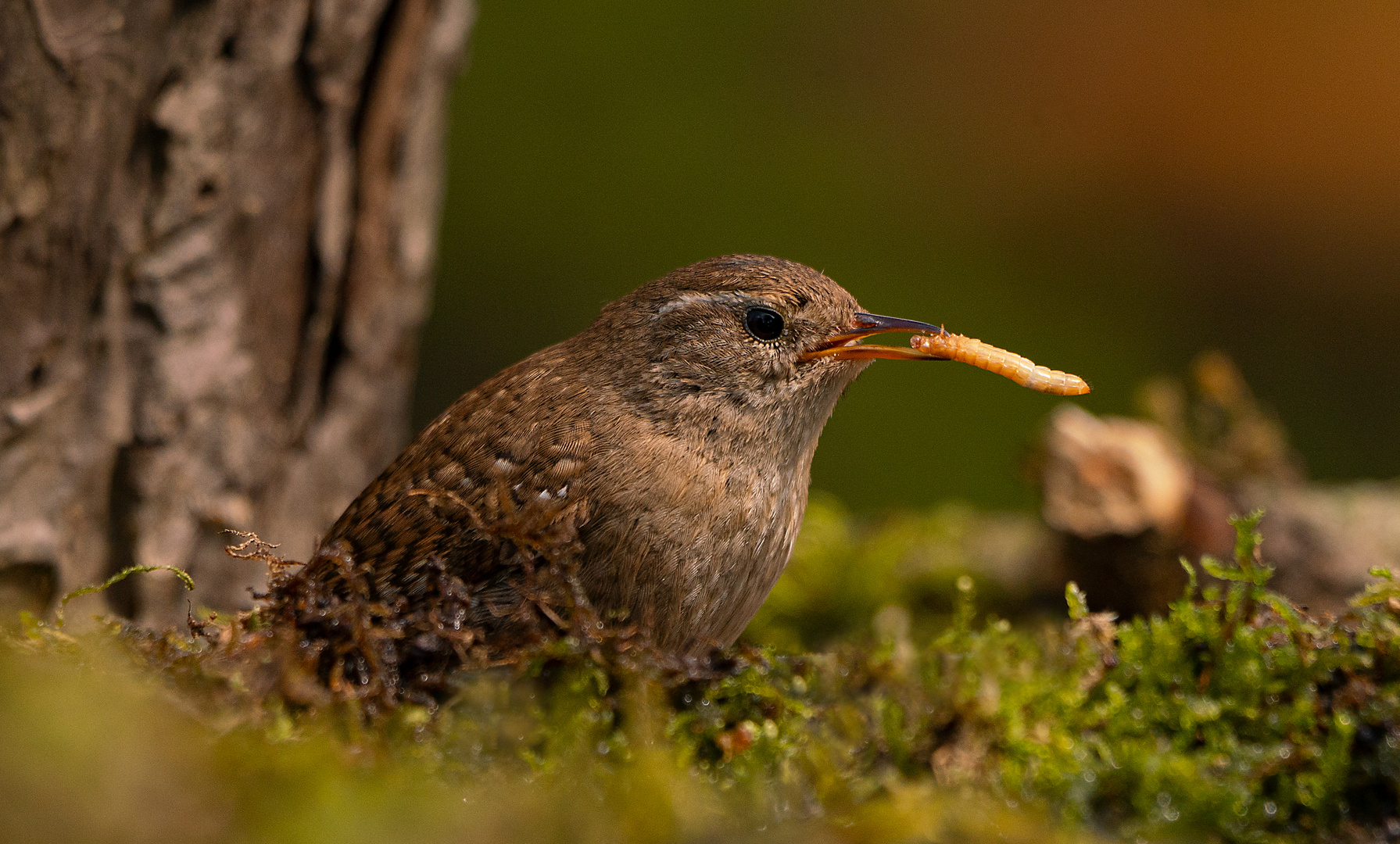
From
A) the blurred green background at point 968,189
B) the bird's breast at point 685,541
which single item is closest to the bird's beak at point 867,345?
the bird's breast at point 685,541

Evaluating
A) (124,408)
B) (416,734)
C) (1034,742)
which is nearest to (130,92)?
(124,408)

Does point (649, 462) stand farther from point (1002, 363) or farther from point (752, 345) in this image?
point (1002, 363)

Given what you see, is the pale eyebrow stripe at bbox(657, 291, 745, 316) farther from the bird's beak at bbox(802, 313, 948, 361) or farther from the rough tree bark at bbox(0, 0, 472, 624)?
the rough tree bark at bbox(0, 0, 472, 624)

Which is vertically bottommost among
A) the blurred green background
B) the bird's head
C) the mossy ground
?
the mossy ground

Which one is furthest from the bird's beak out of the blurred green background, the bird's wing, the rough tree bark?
the blurred green background

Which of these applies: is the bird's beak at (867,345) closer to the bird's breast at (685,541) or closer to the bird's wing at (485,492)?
the bird's breast at (685,541)

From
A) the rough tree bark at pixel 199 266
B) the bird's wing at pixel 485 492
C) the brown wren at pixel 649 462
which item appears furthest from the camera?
the rough tree bark at pixel 199 266
